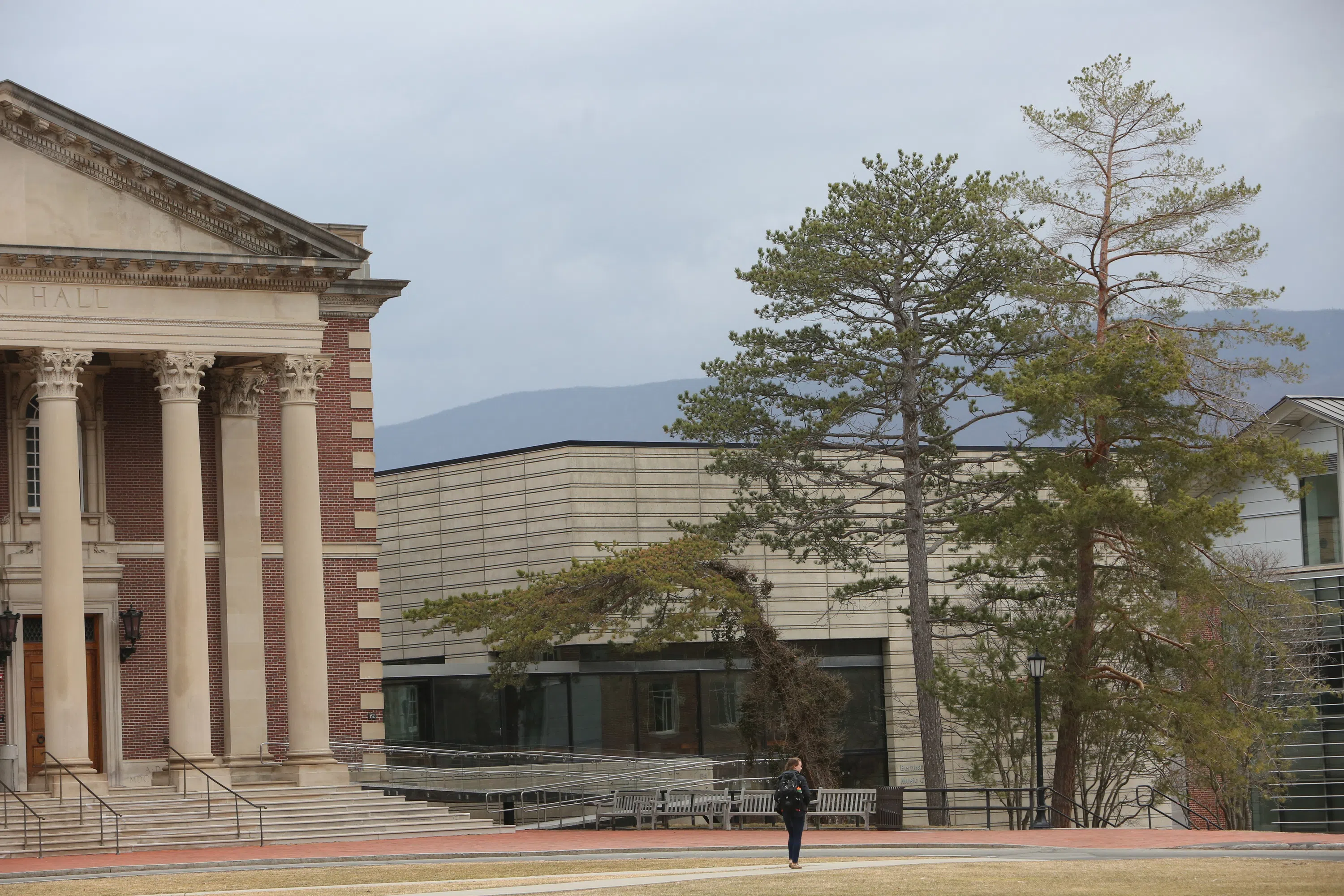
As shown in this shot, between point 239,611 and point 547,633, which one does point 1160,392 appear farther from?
point 239,611

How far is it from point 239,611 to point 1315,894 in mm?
21457

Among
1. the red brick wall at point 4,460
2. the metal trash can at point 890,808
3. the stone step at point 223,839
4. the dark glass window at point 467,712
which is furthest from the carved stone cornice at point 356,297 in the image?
the metal trash can at point 890,808

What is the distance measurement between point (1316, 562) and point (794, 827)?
3219 cm

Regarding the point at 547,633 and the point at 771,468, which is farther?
the point at 771,468

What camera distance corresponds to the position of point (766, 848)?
81.1ft

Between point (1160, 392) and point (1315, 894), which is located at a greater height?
point (1160, 392)

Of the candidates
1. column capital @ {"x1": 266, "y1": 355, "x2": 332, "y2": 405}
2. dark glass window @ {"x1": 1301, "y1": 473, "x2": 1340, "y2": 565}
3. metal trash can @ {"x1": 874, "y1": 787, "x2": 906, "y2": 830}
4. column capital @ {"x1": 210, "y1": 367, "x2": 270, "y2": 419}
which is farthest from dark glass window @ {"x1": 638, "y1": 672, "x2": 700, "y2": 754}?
dark glass window @ {"x1": 1301, "y1": 473, "x2": 1340, "y2": 565}

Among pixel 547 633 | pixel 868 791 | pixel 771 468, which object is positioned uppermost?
pixel 771 468

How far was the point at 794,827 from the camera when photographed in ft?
69.8

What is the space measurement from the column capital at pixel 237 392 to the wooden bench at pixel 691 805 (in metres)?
10.8

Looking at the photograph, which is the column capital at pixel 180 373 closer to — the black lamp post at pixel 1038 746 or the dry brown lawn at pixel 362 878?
the dry brown lawn at pixel 362 878

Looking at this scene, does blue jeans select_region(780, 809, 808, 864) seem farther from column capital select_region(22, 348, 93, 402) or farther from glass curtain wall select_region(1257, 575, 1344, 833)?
glass curtain wall select_region(1257, 575, 1344, 833)

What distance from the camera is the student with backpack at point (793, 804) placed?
2119cm

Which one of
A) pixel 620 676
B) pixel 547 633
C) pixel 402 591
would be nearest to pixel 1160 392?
pixel 547 633
